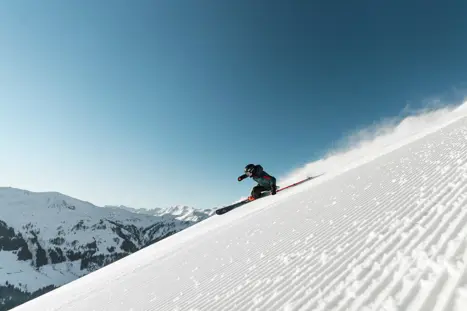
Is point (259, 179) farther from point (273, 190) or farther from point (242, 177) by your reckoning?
point (242, 177)

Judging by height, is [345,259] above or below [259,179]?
below

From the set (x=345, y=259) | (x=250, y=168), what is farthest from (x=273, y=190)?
(x=345, y=259)

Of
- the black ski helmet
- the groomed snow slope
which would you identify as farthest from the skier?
the groomed snow slope

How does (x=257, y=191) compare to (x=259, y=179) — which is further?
(x=257, y=191)

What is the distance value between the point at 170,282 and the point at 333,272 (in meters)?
5.82

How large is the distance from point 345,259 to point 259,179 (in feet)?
50.7

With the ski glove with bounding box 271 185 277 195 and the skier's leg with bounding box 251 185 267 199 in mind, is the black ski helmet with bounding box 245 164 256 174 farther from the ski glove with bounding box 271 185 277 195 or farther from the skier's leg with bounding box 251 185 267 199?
the ski glove with bounding box 271 185 277 195

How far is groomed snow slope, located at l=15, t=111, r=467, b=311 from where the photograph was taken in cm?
331

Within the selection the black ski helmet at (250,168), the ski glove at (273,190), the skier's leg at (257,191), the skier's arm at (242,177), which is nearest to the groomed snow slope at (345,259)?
the skier's arm at (242,177)

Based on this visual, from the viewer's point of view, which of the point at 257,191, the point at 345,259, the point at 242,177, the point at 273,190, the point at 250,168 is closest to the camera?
the point at 345,259

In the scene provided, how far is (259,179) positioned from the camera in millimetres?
20188

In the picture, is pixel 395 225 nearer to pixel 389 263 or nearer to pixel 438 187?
pixel 389 263

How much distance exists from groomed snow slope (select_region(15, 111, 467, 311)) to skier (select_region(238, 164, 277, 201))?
8233mm

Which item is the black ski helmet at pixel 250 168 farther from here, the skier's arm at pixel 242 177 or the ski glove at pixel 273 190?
the ski glove at pixel 273 190
